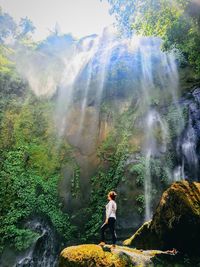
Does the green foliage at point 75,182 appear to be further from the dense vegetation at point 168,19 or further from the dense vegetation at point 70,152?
the dense vegetation at point 168,19

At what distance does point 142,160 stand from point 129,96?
610cm

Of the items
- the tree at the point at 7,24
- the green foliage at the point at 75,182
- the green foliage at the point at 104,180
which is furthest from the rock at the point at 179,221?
the tree at the point at 7,24

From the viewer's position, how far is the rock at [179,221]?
26.9 feet

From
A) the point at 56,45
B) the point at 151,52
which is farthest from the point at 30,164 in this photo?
the point at 56,45

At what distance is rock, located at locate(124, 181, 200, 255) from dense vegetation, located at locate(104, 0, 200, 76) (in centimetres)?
561

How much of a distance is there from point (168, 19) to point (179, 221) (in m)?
7.48

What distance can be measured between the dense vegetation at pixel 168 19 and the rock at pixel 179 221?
5.61 m

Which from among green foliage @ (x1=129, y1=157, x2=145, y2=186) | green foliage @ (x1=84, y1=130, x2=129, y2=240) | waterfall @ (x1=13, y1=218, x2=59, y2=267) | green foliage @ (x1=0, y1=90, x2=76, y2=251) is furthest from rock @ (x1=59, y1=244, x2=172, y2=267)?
green foliage @ (x1=129, y1=157, x2=145, y2=186)

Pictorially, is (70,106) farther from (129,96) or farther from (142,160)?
(142,160)

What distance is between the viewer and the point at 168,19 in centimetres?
1197

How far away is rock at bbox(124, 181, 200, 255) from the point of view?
26.9 feet

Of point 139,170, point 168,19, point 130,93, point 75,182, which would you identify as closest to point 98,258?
point 168,19

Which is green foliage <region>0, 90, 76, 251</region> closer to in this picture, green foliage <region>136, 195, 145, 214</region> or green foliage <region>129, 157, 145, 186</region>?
green foliage <region>129, 157, 145, 186</region>

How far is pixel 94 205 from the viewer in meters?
17.0
